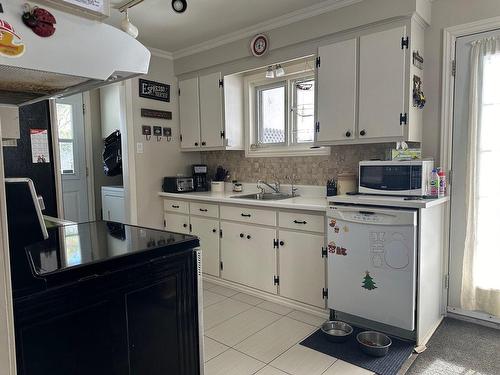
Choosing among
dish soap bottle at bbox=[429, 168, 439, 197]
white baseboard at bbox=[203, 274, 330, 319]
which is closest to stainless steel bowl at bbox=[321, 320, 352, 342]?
white baseboard at bbox=[203, 274, 330, 319]

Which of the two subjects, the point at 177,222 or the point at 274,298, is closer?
the point at 274,298

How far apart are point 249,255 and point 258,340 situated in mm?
893

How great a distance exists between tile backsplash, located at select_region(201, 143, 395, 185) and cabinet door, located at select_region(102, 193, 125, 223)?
44.4 inches

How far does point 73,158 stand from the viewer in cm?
466

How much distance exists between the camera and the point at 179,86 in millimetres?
4172

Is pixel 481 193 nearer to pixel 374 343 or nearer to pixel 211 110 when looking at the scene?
pixel 374 343

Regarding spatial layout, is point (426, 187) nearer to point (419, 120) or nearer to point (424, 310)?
point (419, 120)

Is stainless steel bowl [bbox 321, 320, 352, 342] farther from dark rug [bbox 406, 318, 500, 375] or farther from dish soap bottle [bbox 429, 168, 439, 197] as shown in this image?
dish soap bottle [bbox 429, 168, 439, 197]

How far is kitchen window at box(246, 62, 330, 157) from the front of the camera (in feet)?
11.5

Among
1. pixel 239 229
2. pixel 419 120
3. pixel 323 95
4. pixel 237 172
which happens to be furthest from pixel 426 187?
pixel 237 172

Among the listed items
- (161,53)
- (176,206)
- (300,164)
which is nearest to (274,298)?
(300,164)

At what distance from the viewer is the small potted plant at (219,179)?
13.4 feet

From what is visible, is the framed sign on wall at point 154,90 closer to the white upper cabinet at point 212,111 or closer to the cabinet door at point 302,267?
the white upper cabinet at point 212,111

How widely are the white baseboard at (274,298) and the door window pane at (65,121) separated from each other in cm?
266
